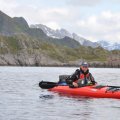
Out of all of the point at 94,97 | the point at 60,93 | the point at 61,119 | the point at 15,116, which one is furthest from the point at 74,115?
the point at 60,93

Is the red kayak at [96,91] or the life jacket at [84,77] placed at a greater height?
the life jacket at [84,77]

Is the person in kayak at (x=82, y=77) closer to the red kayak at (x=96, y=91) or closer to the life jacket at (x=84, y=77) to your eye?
the life jacket at (x=84, y=77)

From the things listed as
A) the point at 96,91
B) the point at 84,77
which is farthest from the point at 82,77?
the point at 96,91

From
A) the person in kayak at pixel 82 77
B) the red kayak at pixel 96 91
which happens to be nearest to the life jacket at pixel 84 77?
the person in kayak at pixel 82 77

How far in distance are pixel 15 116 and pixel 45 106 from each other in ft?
17.8

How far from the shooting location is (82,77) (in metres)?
37.5

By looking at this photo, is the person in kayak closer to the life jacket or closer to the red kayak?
the life jacket

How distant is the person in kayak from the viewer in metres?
37.4

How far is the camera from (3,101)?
32.2 m

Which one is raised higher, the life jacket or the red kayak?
the life jacket

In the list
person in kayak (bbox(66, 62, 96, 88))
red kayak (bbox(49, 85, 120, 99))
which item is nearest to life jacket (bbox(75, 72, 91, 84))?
person in kayak (bbox(66, 62, 96, 88))

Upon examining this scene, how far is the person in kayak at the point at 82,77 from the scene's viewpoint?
123ft

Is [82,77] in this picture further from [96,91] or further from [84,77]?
[96,91]

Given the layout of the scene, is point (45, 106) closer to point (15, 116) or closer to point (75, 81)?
point (15, 116)
